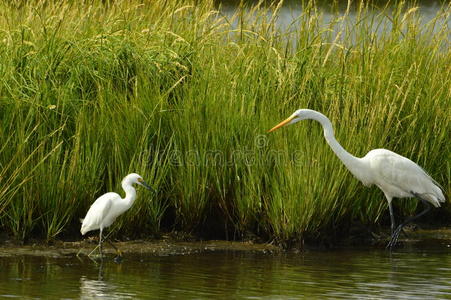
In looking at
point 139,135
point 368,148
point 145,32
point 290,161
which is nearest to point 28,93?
point 139,135

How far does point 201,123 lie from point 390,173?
5.35 feet

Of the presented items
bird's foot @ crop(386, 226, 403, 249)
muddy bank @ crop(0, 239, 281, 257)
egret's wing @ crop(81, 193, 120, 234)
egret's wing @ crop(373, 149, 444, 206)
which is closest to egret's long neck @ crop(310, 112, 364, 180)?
egret's wing @ crop(373, 149, 444, 206)

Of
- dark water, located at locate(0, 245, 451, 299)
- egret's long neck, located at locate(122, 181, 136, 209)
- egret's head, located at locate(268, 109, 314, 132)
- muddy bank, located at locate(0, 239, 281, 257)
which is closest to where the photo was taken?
dark water, located at locate(0, 245, 451, 299)

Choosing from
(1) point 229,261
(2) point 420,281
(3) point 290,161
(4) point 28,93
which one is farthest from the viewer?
(4) point 28,93

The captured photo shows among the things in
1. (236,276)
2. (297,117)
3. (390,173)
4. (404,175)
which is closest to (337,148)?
(297,117)

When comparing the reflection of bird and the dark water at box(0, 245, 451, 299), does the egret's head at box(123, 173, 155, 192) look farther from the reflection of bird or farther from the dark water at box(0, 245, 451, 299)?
the reflection of bird

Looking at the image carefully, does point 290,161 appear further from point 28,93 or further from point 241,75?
point 28,93

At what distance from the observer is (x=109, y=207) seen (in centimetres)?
692

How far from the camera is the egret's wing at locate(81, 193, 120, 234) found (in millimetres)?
6867

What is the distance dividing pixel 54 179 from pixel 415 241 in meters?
3.18

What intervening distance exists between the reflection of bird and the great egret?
4.51ft

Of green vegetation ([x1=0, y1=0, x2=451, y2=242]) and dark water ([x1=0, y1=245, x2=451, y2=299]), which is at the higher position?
green vegetation ([x1=0, y1=0, x2=451, y2=242])

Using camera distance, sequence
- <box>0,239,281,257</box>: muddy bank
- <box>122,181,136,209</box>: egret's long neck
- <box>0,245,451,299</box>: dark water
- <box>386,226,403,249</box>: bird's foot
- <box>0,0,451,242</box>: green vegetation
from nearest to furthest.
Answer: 1. <box>0,245,451,299</box>: dark water
2. <box>122,181,136,209</box>: egret's long neck
3. <box>0,239,281,257</box>: muddy bank
4. <box>0,0,451,242</box>: green vegetation
5. <box>386,226,403,249</box>: bird's foot

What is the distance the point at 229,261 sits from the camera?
710cm
